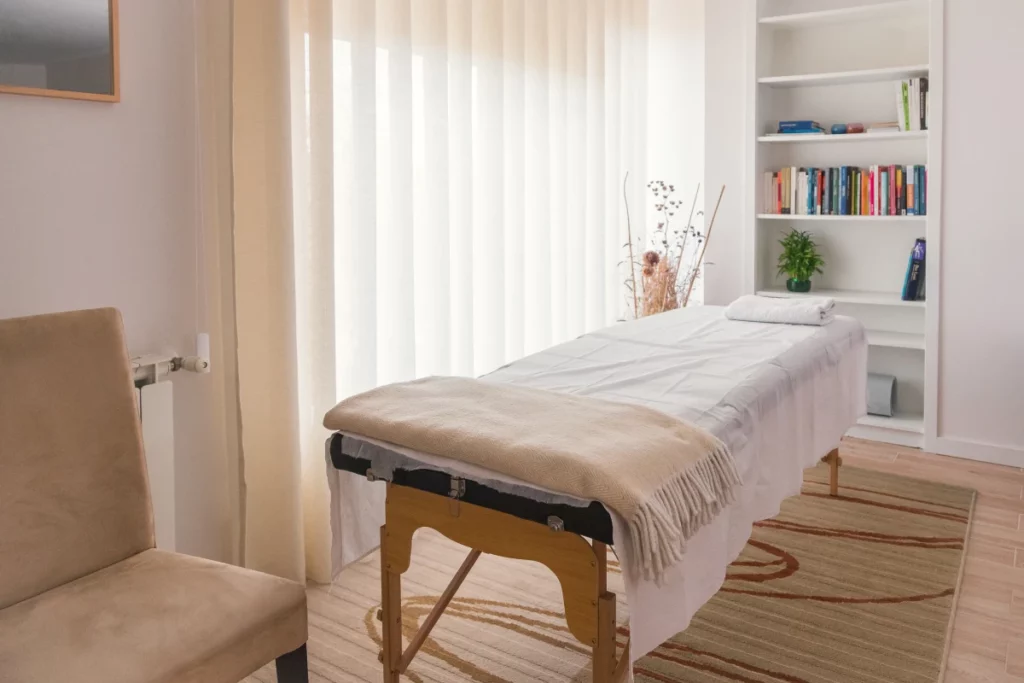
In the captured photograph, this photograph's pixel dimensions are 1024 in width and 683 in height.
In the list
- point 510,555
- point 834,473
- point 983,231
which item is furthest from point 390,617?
point 983,231

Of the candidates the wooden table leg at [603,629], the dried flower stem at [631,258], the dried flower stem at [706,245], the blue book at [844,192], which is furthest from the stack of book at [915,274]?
the wooden table leg at [603,629]

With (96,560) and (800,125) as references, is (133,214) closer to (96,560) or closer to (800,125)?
(96,560)

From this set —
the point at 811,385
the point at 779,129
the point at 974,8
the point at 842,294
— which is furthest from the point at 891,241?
the point at 811,385

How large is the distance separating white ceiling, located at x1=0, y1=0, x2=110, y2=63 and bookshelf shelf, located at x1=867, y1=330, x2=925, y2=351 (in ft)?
10.1

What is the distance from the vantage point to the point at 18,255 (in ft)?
6.43

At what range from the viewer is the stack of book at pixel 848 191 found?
388cm

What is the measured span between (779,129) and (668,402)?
2.65 metres

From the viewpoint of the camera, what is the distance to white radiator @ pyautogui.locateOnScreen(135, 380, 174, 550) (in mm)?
2135

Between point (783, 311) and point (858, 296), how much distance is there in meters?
1.31

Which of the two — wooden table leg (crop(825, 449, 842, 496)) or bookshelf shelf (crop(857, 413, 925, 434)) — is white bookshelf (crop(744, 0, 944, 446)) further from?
wooden table leg (crop(825, 449, 842, 496))

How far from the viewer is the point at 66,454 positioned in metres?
1.70

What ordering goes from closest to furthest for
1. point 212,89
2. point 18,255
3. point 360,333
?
point 18,255, point 212,89, point 360,333

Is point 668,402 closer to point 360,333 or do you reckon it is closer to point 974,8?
point 360,333

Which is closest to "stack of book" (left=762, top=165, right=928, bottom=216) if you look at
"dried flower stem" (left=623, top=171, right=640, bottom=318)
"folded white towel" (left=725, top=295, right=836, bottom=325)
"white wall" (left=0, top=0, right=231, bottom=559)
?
"dried flower stem" (left=623, top=171, right=640, bottom=318)
